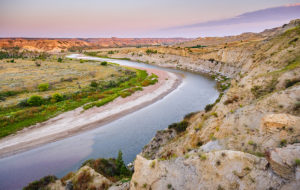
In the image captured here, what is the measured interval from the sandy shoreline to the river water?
1086 millimetres

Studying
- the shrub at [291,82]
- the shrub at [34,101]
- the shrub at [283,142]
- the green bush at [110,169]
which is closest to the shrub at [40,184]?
the green bush at [110,169]

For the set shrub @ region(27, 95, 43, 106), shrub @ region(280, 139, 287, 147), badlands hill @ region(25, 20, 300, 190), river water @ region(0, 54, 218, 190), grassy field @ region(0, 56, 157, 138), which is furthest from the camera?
shrub @ region(27, 95, 43, 106)

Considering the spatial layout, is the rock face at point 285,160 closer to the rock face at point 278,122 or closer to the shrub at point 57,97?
the rock face at point 278,122

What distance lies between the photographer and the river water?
607 inches

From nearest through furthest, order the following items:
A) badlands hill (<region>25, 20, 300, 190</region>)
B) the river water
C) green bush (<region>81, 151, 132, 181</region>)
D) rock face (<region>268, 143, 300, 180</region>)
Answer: rock face (<region>268, 143, 300, 180</region>) → badlands hill (<region>25, 20, 300, 190</region>) → green bush (<region>81, 151, 132, 181</region>) → the river water

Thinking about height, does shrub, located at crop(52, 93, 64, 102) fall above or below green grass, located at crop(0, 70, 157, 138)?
above

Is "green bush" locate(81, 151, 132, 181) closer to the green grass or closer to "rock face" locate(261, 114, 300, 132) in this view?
"rock face" locate(261, 114, 300, 132)

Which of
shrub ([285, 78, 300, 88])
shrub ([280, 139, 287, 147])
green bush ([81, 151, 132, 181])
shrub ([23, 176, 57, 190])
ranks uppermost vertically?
shrub ([285, 78, 300, 88])

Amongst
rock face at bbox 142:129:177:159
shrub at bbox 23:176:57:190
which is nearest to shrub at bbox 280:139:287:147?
rock face at bbox 142:129:177:159

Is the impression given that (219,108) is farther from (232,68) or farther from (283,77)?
(232,68)

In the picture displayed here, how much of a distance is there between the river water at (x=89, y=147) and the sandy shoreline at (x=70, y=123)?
109 centimetres

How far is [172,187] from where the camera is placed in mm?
6949

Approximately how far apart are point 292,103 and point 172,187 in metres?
7.99

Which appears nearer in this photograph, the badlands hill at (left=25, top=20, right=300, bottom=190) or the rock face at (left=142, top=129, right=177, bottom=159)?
the badlands hill at (left=25, top=20, right=300, bottom=190)
